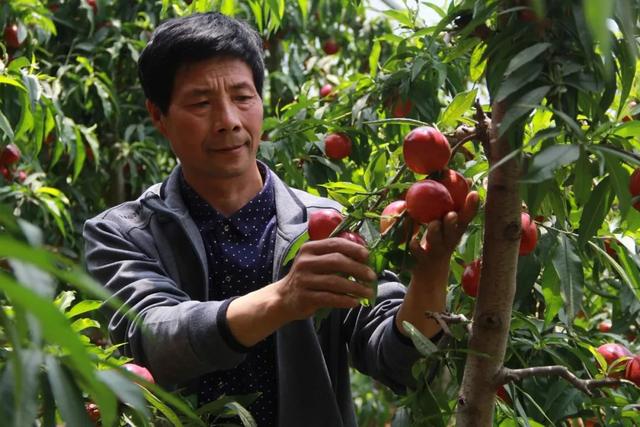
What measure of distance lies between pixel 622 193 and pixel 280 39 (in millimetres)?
3139

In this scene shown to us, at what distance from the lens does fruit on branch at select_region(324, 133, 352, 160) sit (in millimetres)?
2230

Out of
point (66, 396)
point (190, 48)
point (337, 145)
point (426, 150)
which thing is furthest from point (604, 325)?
point (66, 396)

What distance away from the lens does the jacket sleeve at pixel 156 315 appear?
1419 millimetres

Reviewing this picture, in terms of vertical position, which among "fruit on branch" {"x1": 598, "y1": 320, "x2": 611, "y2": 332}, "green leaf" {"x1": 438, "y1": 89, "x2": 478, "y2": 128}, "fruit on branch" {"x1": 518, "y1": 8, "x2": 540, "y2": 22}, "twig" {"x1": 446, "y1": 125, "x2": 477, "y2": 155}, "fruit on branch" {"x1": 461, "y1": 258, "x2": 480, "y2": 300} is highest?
"fruit on branch" {"x1": 518, "y1": 8, "x2": 540, "y2": 22}

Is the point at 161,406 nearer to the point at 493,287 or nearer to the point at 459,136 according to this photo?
the point at 493,287

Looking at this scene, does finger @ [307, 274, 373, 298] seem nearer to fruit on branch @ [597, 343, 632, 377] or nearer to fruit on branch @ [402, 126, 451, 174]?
fruit on branch @ [402, 126, 451, 174]

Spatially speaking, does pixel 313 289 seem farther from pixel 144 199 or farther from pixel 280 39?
pixel 280 39

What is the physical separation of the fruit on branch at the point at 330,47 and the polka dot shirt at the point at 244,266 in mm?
2537

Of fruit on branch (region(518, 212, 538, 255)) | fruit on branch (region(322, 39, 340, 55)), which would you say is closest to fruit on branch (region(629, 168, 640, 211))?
fruit on branch (region(518, 212, 538, 255))

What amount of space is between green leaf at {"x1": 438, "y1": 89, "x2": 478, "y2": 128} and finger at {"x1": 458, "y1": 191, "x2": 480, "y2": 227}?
0.69 ft

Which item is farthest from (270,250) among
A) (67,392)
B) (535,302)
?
(67,392)

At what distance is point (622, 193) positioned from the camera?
1024 mm

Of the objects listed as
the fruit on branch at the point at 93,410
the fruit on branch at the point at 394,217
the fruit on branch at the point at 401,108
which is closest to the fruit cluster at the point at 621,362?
the fruit on branch at the point at 394,217

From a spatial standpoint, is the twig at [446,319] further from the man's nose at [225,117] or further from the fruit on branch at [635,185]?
the man's nose at [225,117]
